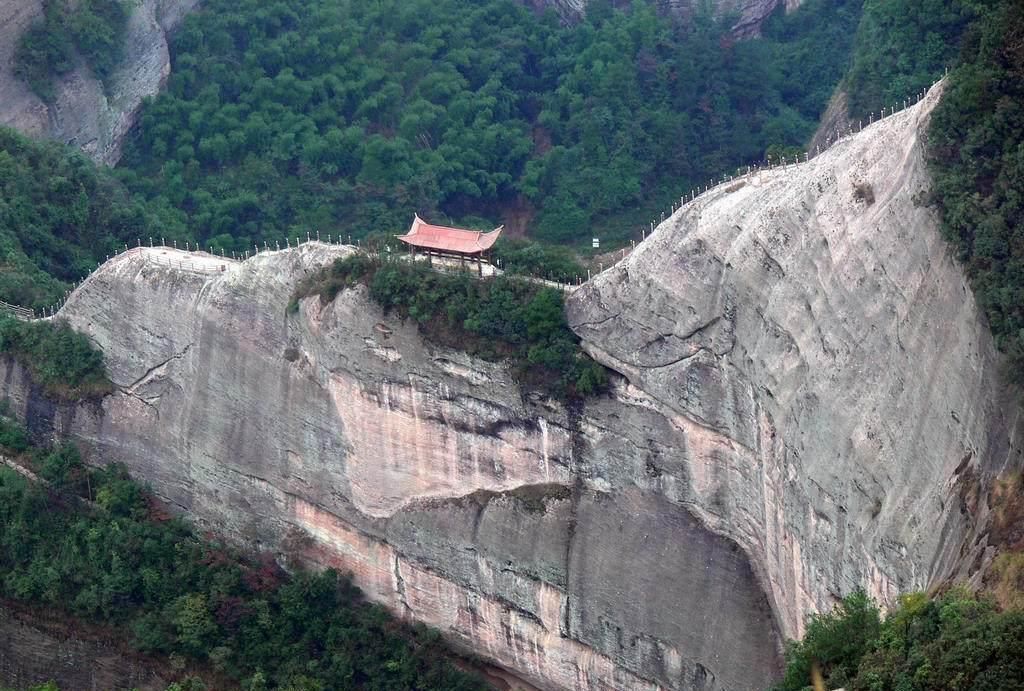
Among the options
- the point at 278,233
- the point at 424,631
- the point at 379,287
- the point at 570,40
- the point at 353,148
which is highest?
the point at 570,40

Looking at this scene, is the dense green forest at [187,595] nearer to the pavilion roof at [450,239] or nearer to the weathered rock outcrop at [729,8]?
the pavilion roof at [450,239]

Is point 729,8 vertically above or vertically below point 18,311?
above

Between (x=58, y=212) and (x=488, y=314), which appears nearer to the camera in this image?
(x=488, y=314)

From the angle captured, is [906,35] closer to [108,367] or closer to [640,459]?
[640,459]

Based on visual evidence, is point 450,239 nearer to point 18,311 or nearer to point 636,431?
point 636,431

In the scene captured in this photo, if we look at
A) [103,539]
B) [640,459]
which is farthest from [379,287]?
[103,539]

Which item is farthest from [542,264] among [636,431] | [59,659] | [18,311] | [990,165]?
[18,311]

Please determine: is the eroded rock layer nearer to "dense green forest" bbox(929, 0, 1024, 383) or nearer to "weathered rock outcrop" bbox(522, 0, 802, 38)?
"dense green forest" bbox(929, 0, 1024, 383)
